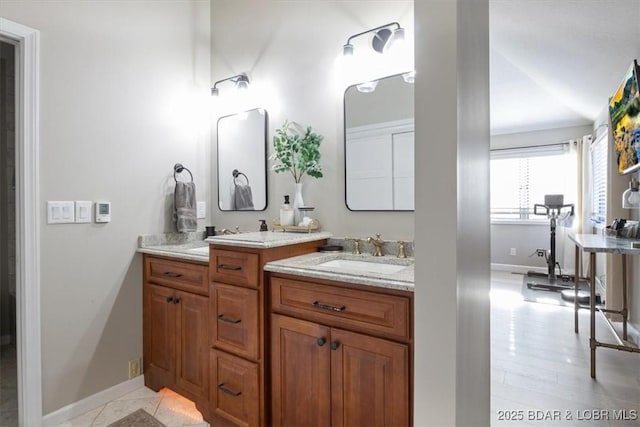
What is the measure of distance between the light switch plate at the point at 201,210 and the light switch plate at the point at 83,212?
766mm

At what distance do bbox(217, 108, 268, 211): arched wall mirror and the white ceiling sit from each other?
1987 mm

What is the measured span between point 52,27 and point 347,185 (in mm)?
1946

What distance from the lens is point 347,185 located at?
2.07 m

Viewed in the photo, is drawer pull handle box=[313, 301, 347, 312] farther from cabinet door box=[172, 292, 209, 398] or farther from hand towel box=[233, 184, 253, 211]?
hand towel box=[233, 184, 253, 211]

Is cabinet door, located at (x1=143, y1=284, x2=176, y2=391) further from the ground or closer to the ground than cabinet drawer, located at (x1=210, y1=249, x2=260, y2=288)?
closer to the ground

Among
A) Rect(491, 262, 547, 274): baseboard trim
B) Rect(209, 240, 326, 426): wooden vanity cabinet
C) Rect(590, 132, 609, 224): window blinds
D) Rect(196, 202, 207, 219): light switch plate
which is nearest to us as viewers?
Rect(209, 240, 326, 426): wooden vanity cabinet

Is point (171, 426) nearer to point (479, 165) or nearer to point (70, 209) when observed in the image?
point (70, 209)

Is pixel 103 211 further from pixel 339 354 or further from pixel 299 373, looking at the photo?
pixel 339 354

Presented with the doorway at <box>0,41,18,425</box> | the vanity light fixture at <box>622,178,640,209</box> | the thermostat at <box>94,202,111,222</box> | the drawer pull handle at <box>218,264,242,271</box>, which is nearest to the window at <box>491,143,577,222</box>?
the vanity light fixture at <box>622,178,640,209</box>

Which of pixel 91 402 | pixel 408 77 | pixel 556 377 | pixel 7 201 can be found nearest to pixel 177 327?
pixel 91 402

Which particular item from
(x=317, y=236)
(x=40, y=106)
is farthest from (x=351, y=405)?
(x=40, y=106)

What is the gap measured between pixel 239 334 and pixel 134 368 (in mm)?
1164

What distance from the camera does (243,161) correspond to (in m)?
2.62

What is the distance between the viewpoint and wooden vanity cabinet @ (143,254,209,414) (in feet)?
6.27
